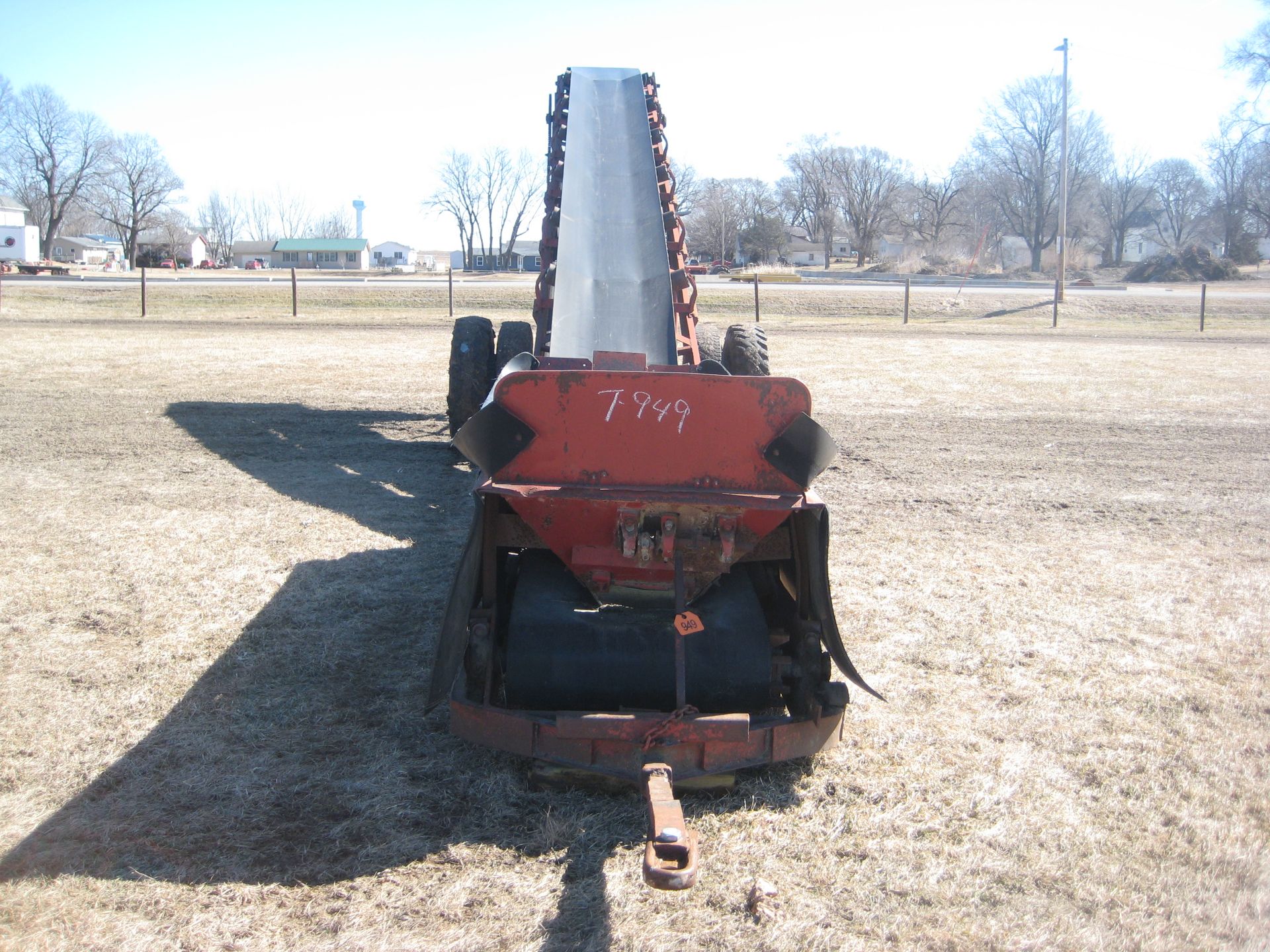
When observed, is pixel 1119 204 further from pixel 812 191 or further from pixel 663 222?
pixel 663 222

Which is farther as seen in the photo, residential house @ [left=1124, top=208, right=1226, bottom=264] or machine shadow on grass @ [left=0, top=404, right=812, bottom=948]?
Answer: residential house @ [left=1124, top=208, right=1226, bottom=264]

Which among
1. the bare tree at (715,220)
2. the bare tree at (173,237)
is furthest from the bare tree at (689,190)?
the bare tree at (173,237)

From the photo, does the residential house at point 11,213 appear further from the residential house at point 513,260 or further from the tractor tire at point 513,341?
the tractor tire at point 513,341

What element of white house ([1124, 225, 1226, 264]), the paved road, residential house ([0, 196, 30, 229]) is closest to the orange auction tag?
the paved road

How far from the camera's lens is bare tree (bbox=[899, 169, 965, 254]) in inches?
2462

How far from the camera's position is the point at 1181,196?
78.8 m

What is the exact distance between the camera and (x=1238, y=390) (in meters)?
15.1

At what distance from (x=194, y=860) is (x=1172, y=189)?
90.8m

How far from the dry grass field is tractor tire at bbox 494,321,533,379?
1.26 m

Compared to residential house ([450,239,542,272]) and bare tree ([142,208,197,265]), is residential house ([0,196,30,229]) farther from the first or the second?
residential house ([450,239,542,272])

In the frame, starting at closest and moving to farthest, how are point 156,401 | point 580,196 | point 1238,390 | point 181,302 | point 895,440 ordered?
point 580,196 < point 895,440 < point 156,401 < point 1238,390 < point 181,302

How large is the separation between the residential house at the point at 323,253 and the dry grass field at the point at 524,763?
308ft

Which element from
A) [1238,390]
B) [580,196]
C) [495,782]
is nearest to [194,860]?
[495,782]

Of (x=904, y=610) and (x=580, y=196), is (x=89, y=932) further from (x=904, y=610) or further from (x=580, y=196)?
(x=580, y=196)
